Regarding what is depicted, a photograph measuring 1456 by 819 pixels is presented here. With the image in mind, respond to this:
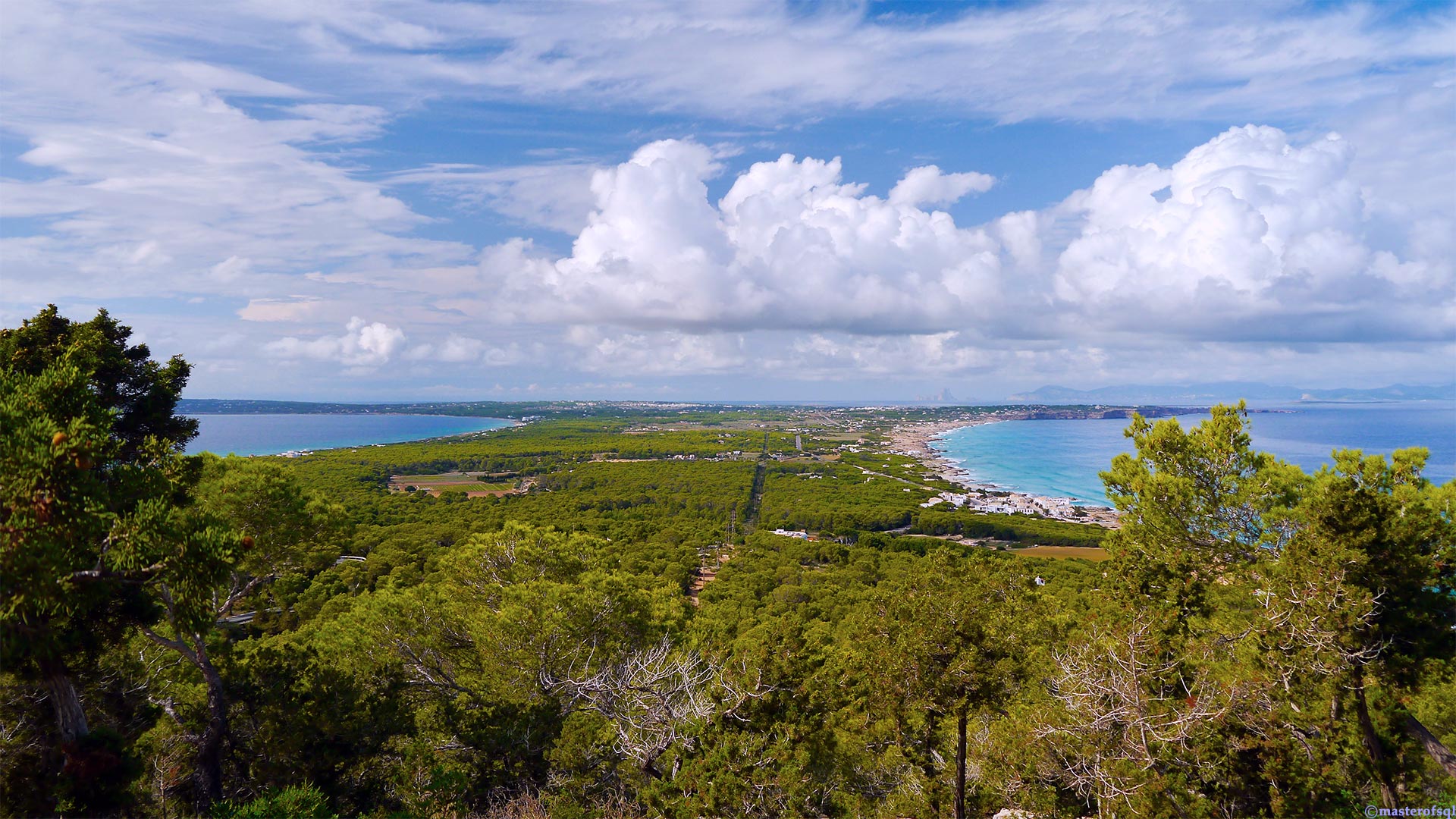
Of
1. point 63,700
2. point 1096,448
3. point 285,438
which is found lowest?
point 1096,448

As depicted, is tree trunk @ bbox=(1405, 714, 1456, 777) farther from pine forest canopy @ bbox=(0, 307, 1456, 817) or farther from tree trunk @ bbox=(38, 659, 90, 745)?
tree trunk @ bbox=(38, 659, 90, 745)

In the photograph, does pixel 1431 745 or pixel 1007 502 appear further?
pixel 1007 502

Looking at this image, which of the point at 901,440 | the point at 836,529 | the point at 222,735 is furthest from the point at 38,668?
the point at 901,440

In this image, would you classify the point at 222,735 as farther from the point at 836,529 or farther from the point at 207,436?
the point at 207,436

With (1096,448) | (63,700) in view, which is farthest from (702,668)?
(1096,448)

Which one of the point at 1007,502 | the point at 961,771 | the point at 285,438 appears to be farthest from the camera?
the point at 285,438

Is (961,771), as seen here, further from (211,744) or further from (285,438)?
(285,438)

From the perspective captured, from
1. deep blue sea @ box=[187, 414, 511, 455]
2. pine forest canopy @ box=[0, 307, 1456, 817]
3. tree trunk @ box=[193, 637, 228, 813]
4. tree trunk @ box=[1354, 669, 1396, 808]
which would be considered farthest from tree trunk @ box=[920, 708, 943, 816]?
deep blue sea @ box=[187, 414, 511, 455]
